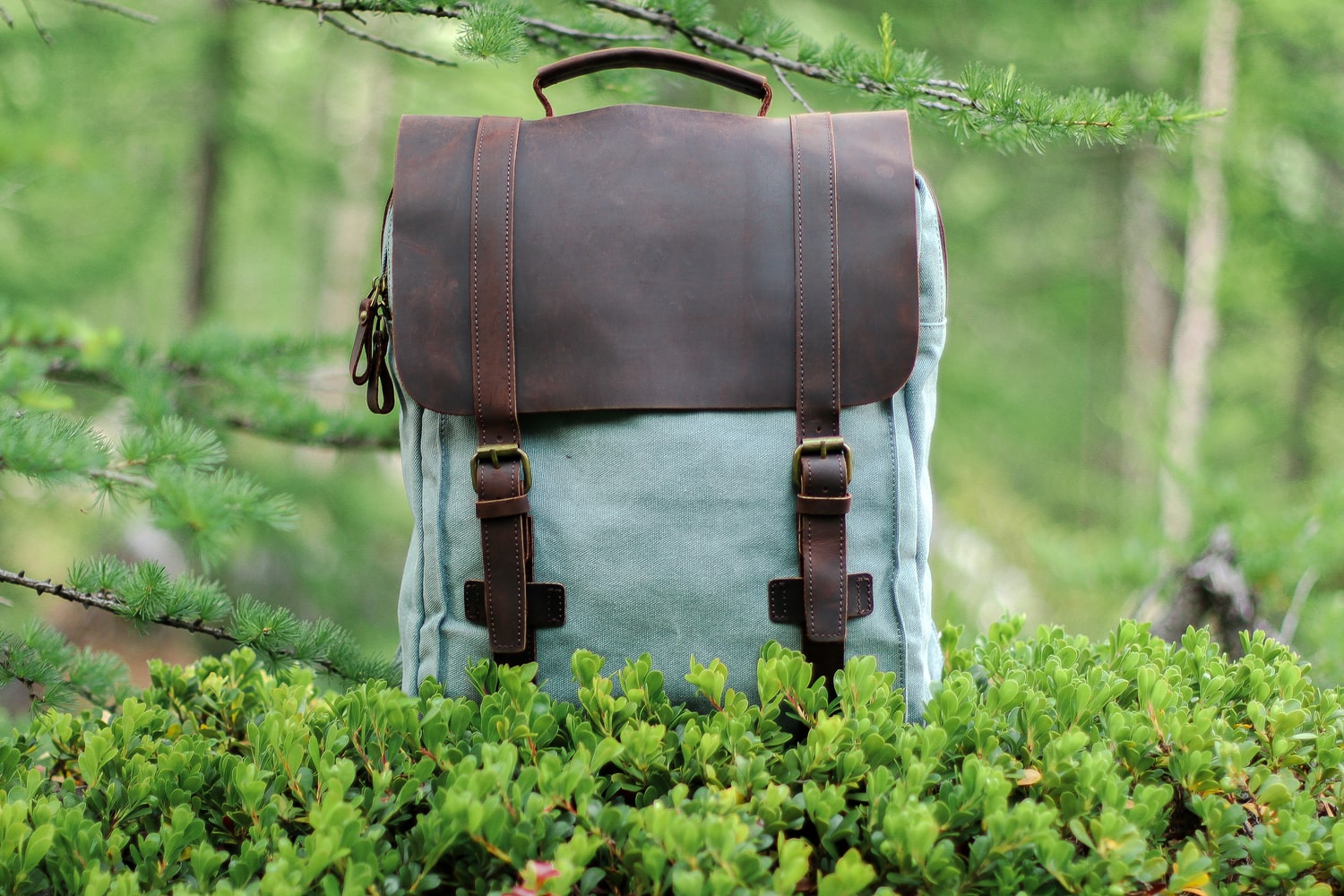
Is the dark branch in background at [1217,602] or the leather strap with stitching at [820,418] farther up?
the leather strap with stitching at [820,418]

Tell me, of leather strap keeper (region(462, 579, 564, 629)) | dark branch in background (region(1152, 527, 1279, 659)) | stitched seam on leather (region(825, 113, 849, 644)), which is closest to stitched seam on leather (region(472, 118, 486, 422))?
leather strap keeper (region(462, 579, 564, 629))

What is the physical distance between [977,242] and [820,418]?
5.96 m

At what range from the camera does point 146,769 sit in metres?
1.16

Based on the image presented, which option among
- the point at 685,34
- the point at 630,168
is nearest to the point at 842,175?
the point at 630,168

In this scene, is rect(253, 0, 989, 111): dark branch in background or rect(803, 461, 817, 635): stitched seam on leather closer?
rect(803, 461, 817, 635): stitched seam on leather

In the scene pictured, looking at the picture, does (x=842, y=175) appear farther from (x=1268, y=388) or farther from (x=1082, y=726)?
(x=1268, y=388)

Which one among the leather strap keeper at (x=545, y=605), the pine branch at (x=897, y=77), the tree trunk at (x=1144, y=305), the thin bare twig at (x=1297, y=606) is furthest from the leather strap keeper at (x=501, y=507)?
the tree trunk at (x=1144, y=305)

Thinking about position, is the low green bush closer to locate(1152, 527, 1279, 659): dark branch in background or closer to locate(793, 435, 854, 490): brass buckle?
locate(793, 435, 854, 490): brass buckle

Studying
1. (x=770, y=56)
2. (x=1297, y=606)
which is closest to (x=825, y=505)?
(x=770, y=56)

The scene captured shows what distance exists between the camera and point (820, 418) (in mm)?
1330

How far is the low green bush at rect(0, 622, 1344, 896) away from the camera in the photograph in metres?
0.96

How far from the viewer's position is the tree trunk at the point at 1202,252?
5.34 meters

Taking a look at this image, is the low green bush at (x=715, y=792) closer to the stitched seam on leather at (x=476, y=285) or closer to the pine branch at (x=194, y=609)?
the pine branch at (x=194, y=609)

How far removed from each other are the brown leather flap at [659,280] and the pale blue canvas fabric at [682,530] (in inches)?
2.2
